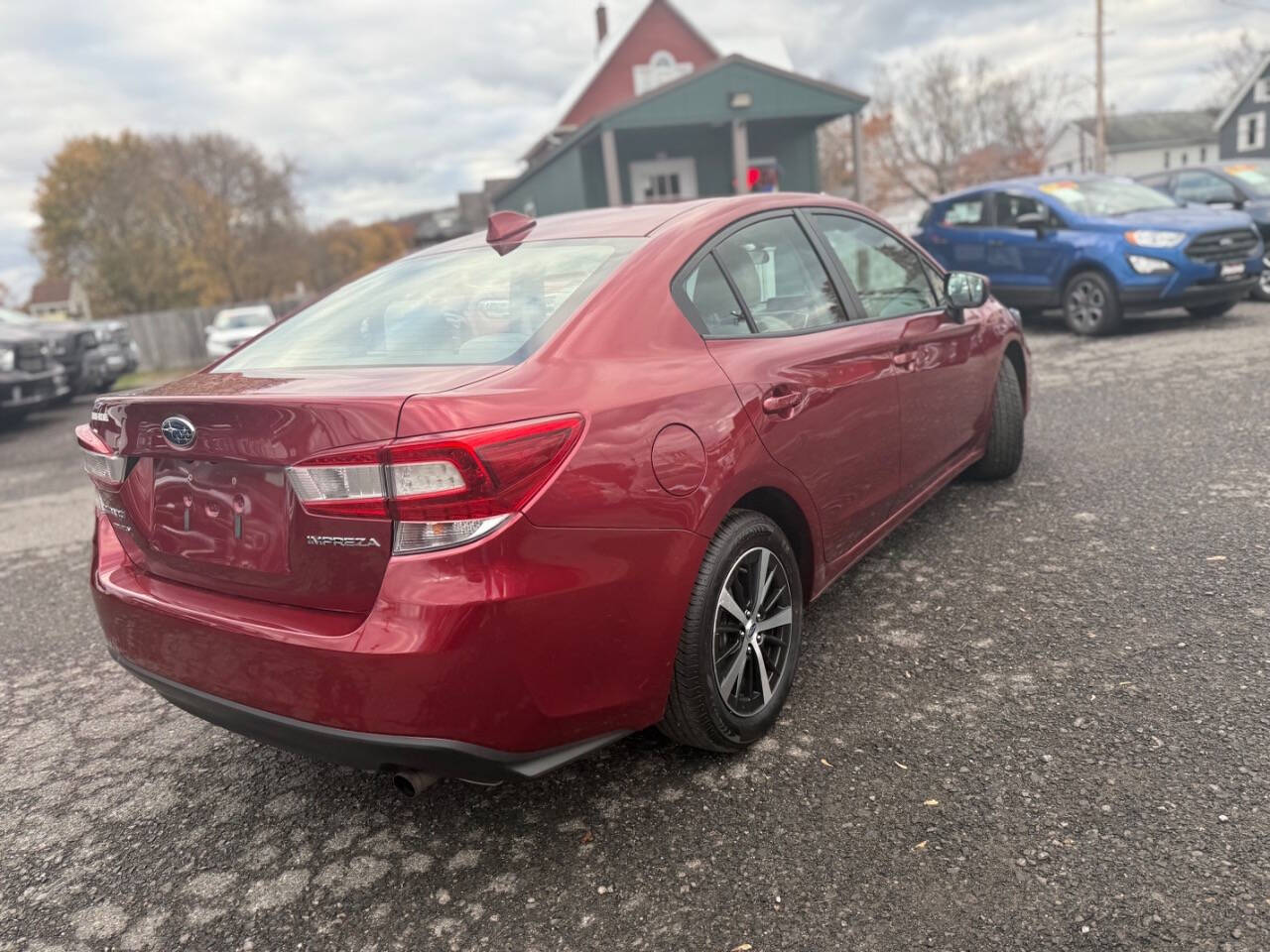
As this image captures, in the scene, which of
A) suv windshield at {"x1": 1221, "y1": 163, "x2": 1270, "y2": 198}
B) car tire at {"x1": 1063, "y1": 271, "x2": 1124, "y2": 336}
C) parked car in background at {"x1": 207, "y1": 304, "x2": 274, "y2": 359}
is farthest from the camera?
parked car in background at {"x1": 207, "y1": 304, "x2": 274, "y2": 359}

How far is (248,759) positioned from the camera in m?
2.96

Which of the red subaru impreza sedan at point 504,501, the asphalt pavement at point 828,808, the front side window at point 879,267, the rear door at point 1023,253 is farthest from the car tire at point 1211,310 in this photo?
the red subaru impreza sedan at point 504,501

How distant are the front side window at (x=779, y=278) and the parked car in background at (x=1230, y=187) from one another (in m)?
9.51

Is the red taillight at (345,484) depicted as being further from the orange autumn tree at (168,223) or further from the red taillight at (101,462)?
the orange autumn tree at (168,223)

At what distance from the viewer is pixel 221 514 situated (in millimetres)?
2248

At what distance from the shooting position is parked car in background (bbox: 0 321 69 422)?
10.6 m

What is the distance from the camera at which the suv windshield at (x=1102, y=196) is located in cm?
948

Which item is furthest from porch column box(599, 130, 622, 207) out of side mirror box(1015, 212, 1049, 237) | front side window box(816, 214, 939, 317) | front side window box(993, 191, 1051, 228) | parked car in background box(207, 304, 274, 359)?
front side window box(816, 214, 939, 317)

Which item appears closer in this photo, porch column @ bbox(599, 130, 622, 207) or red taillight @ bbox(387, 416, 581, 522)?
red taillight @ bbox(387, 416, 581, 522)

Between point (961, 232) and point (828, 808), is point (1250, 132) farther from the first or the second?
point (828, 808)

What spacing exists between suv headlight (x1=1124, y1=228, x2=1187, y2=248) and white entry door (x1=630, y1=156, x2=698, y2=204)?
50.0ft

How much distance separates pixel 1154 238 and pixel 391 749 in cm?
896

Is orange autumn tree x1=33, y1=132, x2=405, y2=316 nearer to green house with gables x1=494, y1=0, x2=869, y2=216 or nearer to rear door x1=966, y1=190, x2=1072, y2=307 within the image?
green house with gables x1=494, y1=0, x2=869, y2=216

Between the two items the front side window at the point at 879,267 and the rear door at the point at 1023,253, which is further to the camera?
the rear door at the point at 1023,253
